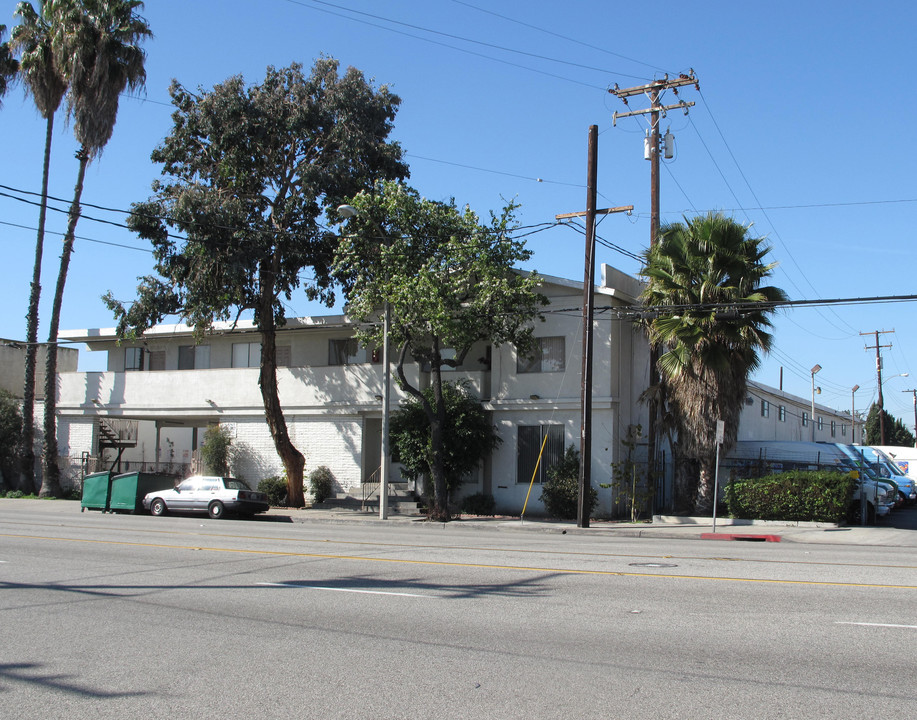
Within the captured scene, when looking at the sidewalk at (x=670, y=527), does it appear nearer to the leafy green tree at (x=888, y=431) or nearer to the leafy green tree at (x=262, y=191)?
the leafy green tree at (x=262, y=191)

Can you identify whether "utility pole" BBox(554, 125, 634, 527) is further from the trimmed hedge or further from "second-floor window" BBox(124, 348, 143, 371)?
Answer: "second-floor window" BBox(124, 348, 143, 371)

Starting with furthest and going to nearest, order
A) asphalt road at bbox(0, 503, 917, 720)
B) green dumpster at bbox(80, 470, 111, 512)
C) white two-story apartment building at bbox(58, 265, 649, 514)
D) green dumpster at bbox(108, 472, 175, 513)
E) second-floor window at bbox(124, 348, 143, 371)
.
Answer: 1. second-floor window at bbox(124, 348, 143, 371)
2. green dumpster at bbox(80, 470, 111, 512)
3. green dumpster at bbox(108, 472, 175, 513)
4. white two-story apartment building at bbox(58, 265, 649, 514)
5. asphalt road at bbox(0, 503, 917, 720)

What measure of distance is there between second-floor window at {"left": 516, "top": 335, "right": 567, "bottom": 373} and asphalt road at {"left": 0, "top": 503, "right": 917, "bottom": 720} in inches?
517

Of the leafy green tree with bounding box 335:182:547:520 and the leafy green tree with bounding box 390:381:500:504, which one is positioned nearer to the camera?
the leafy green tree with bounding box 335:182:547:520

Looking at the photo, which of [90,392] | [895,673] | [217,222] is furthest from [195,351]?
[895,673]

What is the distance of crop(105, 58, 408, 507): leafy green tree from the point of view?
27344 millimetres

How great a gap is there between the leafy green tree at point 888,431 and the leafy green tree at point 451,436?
66.2 metres

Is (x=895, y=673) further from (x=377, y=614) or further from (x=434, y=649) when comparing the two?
(x=377, y=614)

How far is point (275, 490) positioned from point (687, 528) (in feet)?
48.0

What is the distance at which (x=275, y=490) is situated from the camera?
3067 cm

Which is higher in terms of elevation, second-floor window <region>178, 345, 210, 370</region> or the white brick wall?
second-floor window <region>178, 345, 210, 370</region>

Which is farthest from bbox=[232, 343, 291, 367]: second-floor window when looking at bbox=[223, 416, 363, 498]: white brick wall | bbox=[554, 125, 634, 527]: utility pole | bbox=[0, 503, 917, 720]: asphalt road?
bbox=[0, 503, 917, 720]: asphalt road

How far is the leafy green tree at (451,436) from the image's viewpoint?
88.1 ft

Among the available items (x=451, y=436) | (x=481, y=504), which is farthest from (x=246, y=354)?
(x=481, y=504)
